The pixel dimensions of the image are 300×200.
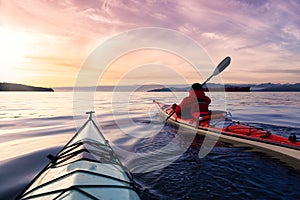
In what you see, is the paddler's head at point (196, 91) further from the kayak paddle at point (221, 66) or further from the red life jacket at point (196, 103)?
the kayak paddle at point (221, 66)

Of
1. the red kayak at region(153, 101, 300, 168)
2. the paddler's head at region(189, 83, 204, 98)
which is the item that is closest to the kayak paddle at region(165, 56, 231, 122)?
the paddler's head at region(189, 83, 204, 98)

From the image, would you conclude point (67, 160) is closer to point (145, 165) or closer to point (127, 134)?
point (145, 165)

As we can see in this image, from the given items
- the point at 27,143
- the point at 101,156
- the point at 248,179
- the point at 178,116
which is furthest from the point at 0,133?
the point at 248,179

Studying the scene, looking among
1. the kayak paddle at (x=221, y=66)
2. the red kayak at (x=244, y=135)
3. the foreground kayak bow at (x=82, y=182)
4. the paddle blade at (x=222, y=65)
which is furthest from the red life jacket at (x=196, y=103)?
the foreground kayak bow at (x=82, y=182)

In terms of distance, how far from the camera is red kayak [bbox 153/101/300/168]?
6035 mm

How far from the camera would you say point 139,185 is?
482cm

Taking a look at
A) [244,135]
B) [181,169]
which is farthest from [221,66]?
[181,169]

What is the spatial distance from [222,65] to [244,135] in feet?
17.9

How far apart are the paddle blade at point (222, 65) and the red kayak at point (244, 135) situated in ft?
10.4

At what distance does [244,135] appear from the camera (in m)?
7.59

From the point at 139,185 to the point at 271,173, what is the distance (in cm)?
351

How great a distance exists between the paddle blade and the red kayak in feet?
10.4

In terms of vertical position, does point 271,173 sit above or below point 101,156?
below

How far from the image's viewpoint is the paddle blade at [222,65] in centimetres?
1159
